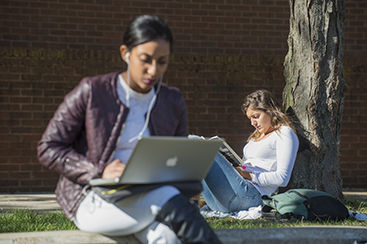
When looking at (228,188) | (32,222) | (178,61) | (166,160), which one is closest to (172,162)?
(166,160)

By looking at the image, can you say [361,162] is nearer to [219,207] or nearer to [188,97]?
[188,97]

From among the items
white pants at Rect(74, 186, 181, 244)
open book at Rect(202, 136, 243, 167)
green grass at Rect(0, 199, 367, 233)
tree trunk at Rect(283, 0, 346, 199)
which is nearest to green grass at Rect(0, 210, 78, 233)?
green grass at Rect(0, 199, 367, 233)

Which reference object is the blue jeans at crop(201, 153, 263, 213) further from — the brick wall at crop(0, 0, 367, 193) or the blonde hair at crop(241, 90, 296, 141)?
the brick wall at crop(0, 0, 367, 193)

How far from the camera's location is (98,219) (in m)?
2.64

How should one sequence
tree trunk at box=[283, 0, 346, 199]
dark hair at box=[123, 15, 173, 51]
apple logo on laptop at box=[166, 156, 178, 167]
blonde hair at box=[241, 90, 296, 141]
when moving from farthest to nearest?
tree trunk at box=[283, 0, 346, 199], blonde hair at box=[241, 90, 296, 141], dark hair at box=[123, 15, 173, 51], apple logo on laptop at box=[166, 156, 178, 167]

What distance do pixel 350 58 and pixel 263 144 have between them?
14.4 feet

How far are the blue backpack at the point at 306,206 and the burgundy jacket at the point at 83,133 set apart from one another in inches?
66.1

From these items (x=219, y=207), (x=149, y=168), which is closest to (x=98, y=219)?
(x=149, y=168)

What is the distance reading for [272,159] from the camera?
4.34 meters

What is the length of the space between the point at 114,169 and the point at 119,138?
256mm

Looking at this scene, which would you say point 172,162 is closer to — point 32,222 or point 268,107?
point 268,107

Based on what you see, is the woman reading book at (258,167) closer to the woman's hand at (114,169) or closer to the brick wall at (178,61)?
the woman's hand at (114,169)

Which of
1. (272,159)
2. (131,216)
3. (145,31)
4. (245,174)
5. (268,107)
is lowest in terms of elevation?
(245,174)

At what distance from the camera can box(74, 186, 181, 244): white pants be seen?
2.52 m
